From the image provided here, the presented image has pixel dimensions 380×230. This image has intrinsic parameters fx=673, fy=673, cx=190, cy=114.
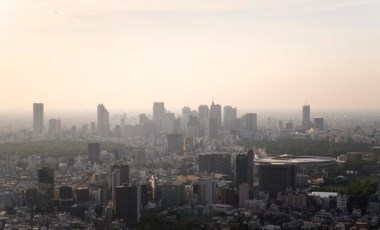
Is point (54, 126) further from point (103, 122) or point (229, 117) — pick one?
point (229, 117)

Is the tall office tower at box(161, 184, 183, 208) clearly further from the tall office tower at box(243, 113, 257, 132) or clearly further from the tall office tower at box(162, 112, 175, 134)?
the tall office tower at box(243, 113, 257, 132)

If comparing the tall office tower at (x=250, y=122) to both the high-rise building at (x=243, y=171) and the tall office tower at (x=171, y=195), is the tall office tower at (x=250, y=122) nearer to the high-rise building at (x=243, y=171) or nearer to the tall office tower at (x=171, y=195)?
the high-rise building at (x=243, y=171)

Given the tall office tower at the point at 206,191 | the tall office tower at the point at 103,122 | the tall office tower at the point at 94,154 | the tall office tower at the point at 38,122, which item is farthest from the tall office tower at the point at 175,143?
the tall office tower at the point at 206,191

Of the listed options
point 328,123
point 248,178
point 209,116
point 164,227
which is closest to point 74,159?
point 248,178

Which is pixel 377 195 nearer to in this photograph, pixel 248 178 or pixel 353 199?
pixel 353 199

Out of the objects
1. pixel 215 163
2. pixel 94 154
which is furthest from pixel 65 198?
pixel 94 154

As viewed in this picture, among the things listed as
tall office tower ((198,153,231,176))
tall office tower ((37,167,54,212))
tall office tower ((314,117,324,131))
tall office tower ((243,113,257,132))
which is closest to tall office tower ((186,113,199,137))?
tall office tower ((243,113,257,132))
